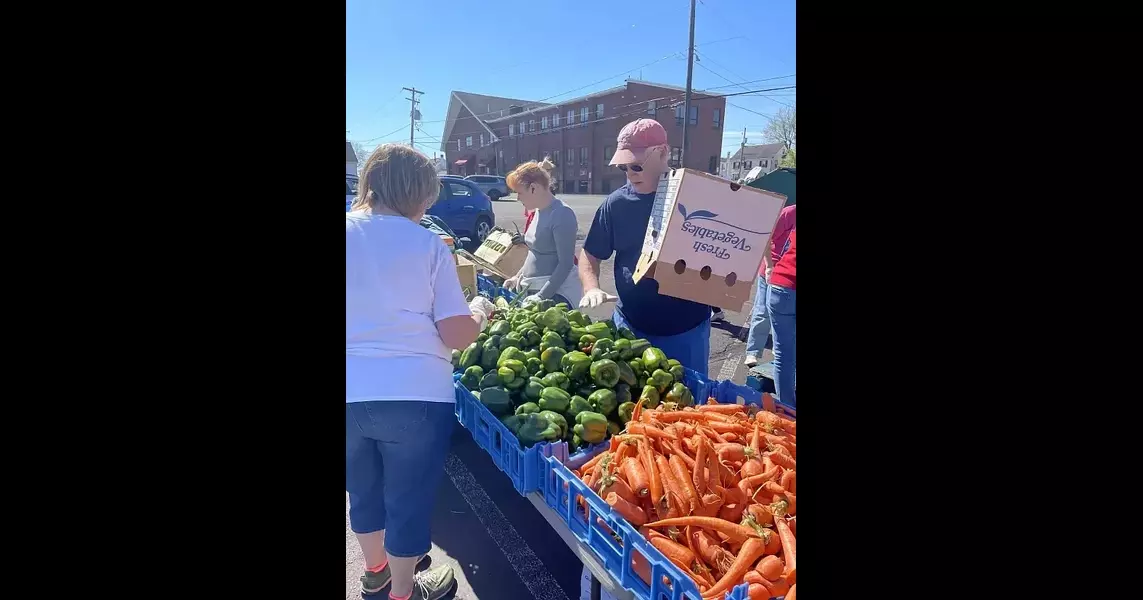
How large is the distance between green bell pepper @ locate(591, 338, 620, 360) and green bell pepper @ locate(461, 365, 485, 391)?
23.6 inches

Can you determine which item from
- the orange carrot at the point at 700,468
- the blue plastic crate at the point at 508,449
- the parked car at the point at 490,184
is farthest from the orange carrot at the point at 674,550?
the parked car at the point at 490,184

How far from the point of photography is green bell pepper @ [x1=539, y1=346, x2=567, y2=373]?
312cm

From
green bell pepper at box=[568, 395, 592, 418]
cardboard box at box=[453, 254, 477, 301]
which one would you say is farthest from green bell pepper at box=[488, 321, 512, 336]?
cardboard box at box=[453, 254, 477, 301]

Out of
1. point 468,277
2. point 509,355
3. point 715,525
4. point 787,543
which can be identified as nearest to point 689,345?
point 509,355

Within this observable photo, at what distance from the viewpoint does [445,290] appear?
2053 millimetres

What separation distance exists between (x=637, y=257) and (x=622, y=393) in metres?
0.76

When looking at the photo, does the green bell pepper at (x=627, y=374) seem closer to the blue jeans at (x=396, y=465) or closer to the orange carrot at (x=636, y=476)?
the orange carrot at (x=636, y=476)

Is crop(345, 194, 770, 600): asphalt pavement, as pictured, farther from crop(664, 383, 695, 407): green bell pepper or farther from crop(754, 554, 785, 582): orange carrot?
crop(754, 554, 785, 582): orange carrot

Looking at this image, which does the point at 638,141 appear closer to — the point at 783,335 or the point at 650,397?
the point at 650,397

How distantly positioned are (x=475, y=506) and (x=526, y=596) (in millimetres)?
794

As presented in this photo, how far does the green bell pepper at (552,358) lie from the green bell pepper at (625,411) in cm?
46
